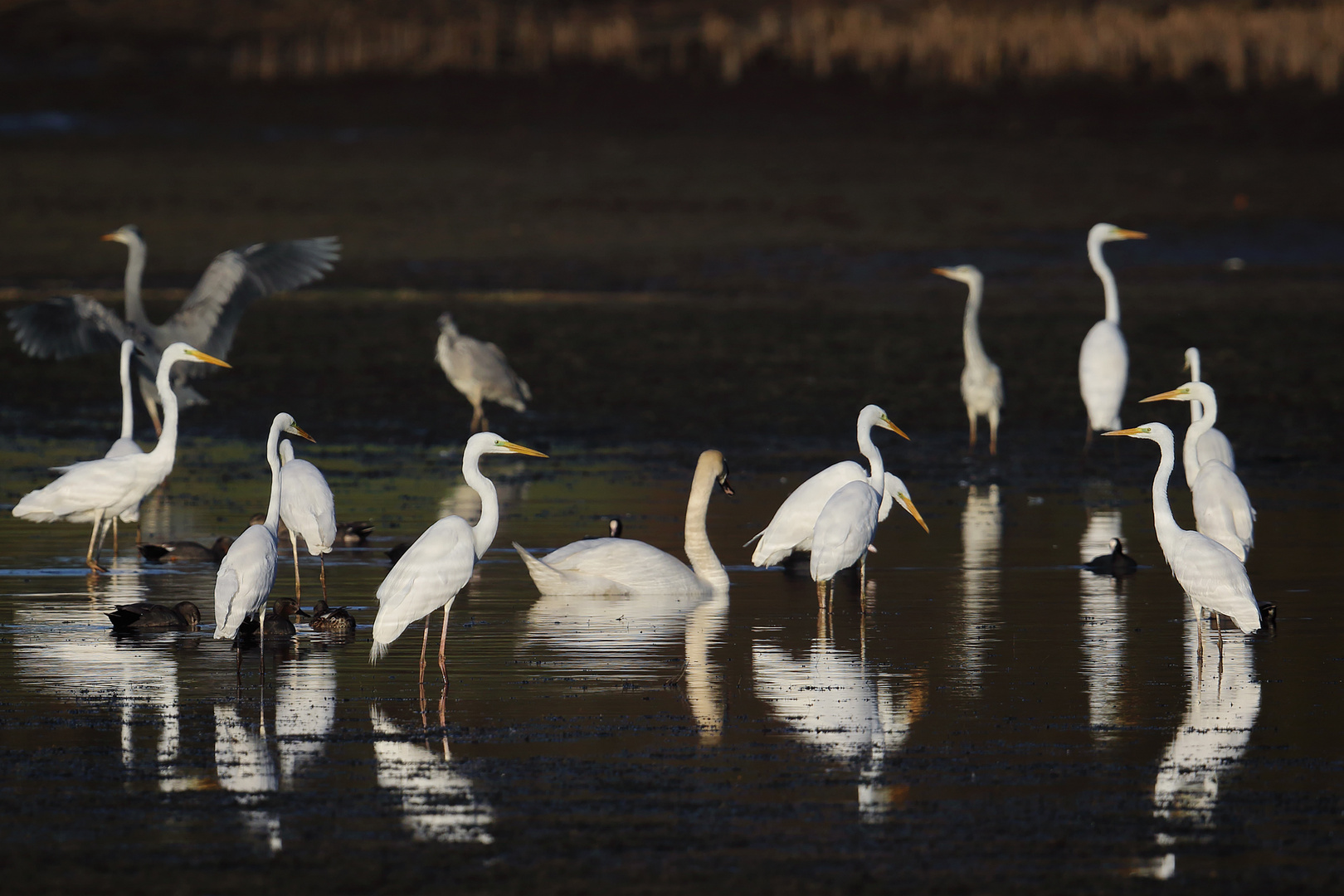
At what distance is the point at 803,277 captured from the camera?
2719 centimetres

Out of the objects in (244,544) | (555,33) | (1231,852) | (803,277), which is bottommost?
(1231,852)

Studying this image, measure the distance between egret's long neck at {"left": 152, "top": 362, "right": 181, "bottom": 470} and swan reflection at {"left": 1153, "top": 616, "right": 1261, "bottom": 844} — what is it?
5.75 meters

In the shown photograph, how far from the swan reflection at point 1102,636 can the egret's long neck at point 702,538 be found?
77.8 inches

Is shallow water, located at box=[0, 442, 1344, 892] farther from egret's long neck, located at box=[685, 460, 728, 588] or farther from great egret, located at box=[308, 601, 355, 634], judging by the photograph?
egret's long neck, located at box=[685, 460, 728, 588]

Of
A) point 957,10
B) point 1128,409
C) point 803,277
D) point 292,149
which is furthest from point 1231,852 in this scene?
point 957,10

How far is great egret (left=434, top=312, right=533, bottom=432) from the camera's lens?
18.0 metres

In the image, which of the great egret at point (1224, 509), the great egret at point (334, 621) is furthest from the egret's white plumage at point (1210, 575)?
the great egret at point (334, 621)

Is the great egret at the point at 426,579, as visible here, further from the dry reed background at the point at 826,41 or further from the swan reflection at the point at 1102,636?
the dry reed background at the point at 826,41

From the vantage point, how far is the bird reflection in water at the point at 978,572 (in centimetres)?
914

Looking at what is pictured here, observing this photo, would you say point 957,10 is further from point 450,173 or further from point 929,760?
point 929,760

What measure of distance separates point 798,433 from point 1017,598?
6.90 metres

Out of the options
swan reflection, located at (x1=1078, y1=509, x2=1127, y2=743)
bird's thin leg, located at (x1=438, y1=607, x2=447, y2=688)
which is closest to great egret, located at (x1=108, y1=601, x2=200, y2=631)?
bird's thin leg, located at (x1=438, y1=607, x2=447, y2=688)

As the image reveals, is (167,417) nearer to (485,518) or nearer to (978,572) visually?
(485,518)

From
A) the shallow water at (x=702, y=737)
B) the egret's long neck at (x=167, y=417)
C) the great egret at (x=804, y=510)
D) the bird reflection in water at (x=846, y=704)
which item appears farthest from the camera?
the egret's long neck at (x=167, y=417)
